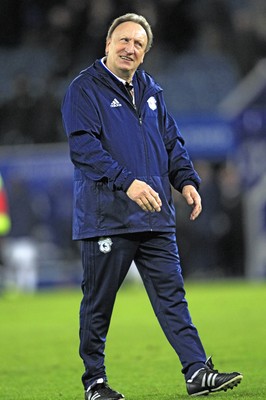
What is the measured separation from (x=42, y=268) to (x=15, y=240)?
69 cm

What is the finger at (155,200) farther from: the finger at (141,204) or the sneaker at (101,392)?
the sneaker at (101,392)

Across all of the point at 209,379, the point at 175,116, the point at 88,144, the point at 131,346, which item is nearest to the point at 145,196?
the point at 88,144

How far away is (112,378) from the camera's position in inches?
289

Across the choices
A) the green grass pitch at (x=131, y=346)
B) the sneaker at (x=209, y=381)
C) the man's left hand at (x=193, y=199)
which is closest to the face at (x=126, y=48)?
the man's left hand at (x=193, y=199)

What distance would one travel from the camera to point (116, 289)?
5.91 meters

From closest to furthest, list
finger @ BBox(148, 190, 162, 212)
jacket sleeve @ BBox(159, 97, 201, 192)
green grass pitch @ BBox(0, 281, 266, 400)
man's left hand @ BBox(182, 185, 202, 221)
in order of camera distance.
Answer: finger @ BBox(148, 190, 162, 212) < man's left hand @ BBox(182, 185, 202, 221) < jacket sleeve @ BBox(159, 97, 201, 192) < green grass pitch @ BBox(0, 281, 266, 400)

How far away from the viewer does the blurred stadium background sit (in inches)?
742

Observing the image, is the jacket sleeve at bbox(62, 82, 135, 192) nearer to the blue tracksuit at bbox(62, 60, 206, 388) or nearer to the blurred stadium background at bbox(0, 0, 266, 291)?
the blue tracksuit at bbox(62, 60, 206, 388)

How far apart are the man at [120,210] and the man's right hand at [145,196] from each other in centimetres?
12

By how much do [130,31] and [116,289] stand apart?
139 cm

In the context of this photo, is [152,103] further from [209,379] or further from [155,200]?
[209,379]

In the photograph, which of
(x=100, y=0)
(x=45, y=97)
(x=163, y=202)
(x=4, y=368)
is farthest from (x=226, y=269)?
(x=163, y=202)

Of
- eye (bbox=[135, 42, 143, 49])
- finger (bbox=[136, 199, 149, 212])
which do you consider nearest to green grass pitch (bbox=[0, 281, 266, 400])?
finger (bbox=[136, 199, 149, 212])

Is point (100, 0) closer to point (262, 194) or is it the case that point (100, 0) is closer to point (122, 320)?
point (262, 194)
